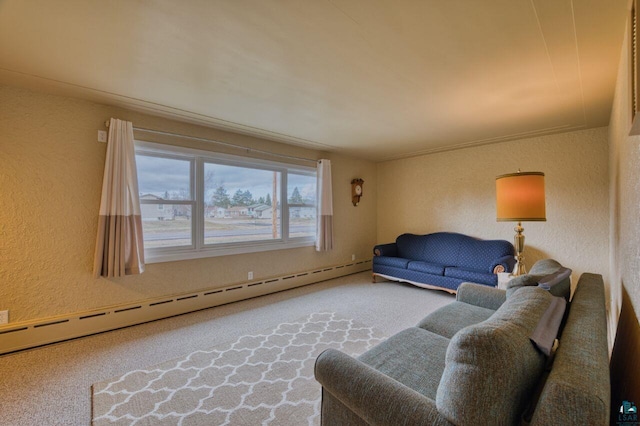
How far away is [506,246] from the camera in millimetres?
4078

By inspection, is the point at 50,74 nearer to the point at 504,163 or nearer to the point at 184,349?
the point at 184,349

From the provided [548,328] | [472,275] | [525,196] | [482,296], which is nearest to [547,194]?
→ [472,275]

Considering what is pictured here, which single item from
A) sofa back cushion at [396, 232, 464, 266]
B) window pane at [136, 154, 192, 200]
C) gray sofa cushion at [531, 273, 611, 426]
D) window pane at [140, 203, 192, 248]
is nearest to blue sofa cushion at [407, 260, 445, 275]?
sofa back cushion at [396, 232, 464, 266]

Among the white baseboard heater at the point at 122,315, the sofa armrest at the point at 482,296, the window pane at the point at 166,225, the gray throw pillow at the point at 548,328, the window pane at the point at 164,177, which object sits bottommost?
the white baseboard heater at the point at 122,315

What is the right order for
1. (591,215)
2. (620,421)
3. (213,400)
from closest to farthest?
(620,421)
(213,400)
(591,215)

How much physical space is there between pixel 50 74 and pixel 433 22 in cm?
294

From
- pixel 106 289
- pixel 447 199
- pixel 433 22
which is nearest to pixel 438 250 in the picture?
pixel 447 199

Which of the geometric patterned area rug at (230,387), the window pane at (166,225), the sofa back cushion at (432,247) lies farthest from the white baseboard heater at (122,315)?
the sofa back cushion at (432,247)

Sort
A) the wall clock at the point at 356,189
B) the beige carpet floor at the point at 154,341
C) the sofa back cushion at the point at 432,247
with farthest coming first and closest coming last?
the wall clock at the point at 356,189 → the sofa back cushion at the point at 432,247 → the beige carpet floor at the point at 154,341

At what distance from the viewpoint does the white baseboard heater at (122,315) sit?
8.27 ft

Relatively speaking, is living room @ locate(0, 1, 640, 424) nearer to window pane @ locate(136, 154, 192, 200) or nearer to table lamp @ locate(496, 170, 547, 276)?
window pane @ locate(136, 154, 192, 200)

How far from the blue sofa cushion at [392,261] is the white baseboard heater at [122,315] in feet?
4.90

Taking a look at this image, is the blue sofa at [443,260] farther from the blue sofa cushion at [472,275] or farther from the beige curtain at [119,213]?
the beige curtain at [119,213]

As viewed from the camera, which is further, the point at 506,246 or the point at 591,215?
the point at 506,246
